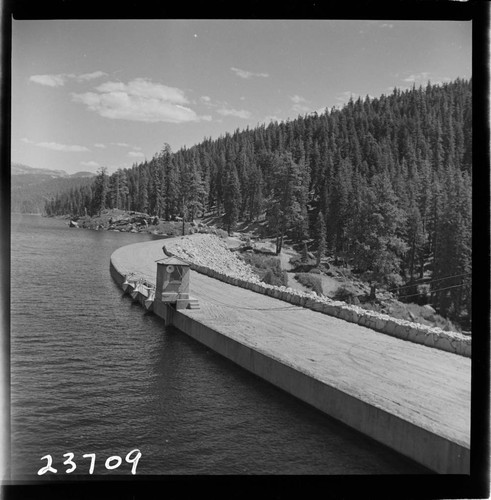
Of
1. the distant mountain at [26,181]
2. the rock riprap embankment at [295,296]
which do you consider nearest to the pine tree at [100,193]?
the distant mountain at [26,181]

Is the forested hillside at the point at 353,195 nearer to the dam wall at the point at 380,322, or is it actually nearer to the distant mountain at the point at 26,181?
the dam wall at the point at 380,322

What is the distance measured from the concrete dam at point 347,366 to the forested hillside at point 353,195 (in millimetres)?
Answer: 3988

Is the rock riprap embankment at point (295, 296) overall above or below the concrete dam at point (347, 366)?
above

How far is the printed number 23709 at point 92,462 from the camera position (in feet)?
33.5

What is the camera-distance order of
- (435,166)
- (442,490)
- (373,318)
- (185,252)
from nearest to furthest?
(442,490)
(373,318)
(435,166)
(185,252)

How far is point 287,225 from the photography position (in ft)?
A: 75.0

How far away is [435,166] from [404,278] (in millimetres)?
8771

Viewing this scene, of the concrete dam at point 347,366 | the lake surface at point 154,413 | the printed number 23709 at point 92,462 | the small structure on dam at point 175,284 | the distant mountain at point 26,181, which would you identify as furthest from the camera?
the small structure on dam at point 175,284

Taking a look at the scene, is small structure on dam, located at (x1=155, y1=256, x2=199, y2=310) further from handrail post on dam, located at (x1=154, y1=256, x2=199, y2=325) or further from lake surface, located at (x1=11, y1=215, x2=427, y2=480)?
lake surface, located at (x1=11, y1=215, x2=427, y2=480)

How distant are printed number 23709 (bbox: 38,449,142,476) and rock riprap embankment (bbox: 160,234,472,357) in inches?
322

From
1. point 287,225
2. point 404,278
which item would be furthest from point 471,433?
point 404,278

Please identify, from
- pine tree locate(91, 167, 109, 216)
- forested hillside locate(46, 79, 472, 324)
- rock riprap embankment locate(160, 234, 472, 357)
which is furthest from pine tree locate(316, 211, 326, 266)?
pine tree locate(91, 167, 109, 216)

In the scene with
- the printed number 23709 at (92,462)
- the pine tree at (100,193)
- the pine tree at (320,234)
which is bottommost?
the printed number 23709 at (92,462)
